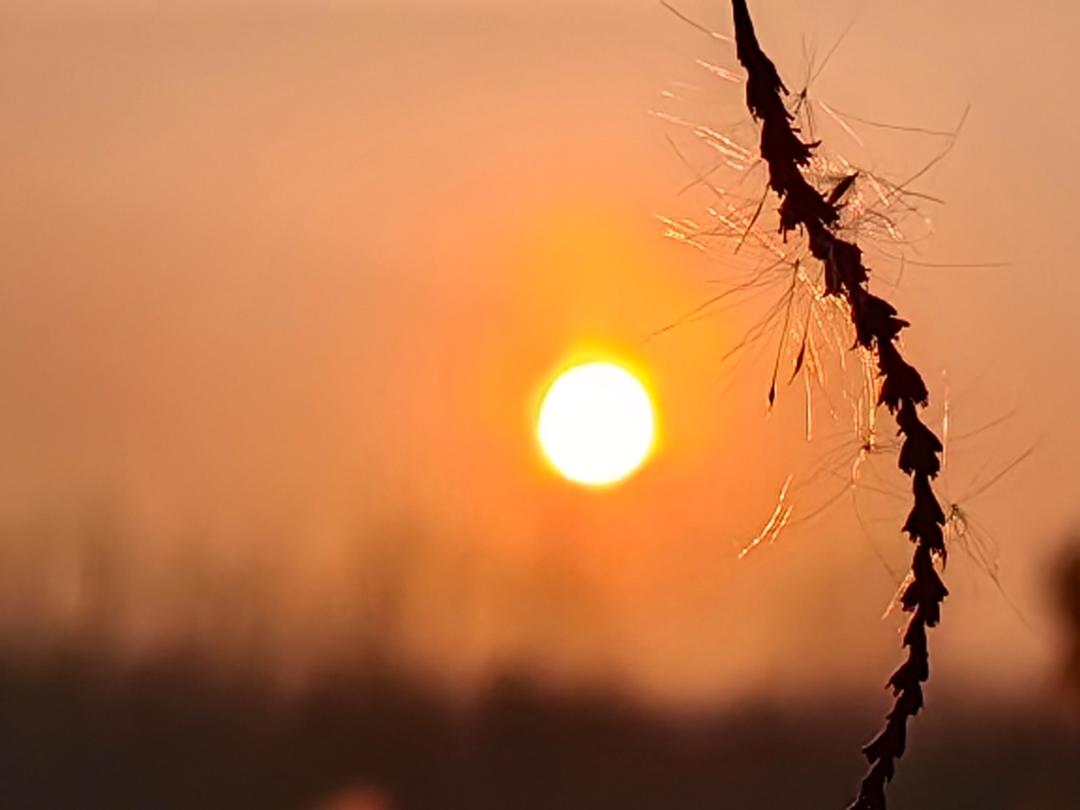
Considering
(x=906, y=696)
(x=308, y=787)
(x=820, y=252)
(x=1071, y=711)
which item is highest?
(x=820, y=252)

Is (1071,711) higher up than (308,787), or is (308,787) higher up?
(1071,711)

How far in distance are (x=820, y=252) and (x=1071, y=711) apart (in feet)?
7.17

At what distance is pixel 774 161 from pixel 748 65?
0.07ft

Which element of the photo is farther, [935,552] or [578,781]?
[578,781]

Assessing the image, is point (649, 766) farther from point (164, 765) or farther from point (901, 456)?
point (901, 456)

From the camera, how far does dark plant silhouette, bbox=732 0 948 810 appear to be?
0.28 meters

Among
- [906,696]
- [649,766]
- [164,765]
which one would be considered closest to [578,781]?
[649,766]

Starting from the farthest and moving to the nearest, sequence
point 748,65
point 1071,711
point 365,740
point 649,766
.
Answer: point 365,740
point 649,766
point 1071,711
point 748,65

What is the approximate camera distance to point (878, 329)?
287 millimetres

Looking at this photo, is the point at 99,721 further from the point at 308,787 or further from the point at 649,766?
the point at 649,766

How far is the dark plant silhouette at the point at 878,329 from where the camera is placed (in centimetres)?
28

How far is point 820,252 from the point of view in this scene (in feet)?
0.97

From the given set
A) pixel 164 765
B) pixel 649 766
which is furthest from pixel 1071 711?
pixel 164 765

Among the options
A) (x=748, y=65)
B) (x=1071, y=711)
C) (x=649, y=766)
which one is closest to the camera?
(x=748, y=65)
